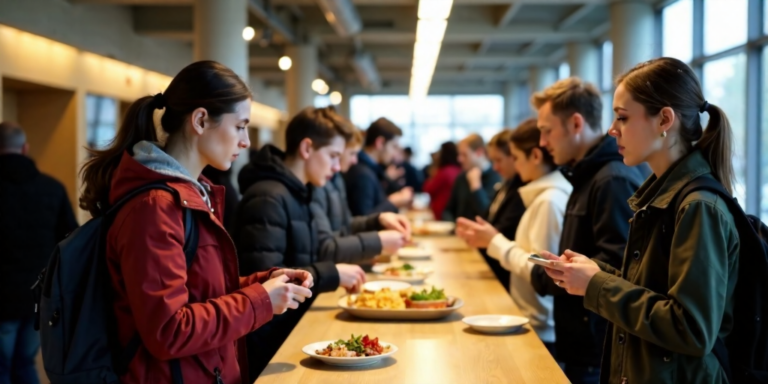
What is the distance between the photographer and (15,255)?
15.3 feet

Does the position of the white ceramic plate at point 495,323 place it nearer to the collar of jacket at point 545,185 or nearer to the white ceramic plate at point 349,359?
the white ceramic plate at point 349,359

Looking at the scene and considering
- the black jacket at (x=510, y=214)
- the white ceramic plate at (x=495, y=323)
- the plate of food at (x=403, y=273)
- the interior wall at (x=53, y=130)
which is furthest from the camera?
the interior wall at (x=53, y=130)

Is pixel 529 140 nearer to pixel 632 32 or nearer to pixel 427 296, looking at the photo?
pixel 427 296

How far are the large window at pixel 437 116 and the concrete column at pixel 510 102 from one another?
1112mm

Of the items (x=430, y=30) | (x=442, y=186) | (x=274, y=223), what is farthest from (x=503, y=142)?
(x=442, y=186)

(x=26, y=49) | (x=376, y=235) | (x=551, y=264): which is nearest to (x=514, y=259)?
(x=376, y=235)

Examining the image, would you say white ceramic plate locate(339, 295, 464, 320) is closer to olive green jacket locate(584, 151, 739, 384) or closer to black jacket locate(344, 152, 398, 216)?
olive green jacket locate(584, 151, 739, 384)

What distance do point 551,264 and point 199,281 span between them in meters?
0.91

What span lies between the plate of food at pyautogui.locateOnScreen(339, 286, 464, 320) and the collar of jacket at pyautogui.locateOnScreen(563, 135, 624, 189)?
2.16 feet

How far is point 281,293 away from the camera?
2186 millimetres

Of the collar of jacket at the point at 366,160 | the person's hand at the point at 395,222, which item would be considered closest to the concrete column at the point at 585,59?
the collar of jacket at the point at 366,160

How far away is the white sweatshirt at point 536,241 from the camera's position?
3514mm

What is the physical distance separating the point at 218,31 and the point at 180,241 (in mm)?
5835

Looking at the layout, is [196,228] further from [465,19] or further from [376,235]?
[465,19]
